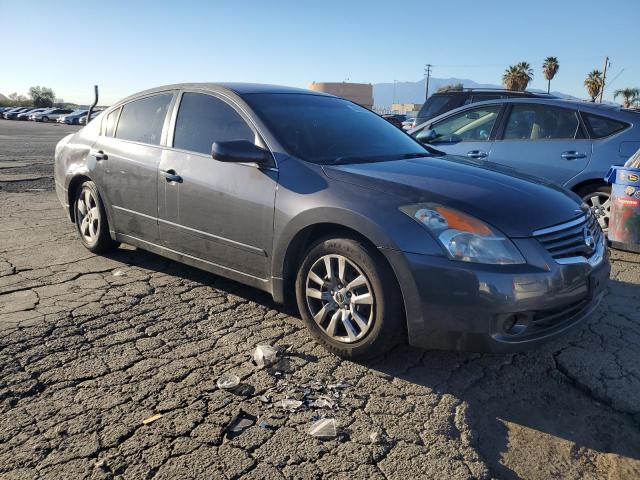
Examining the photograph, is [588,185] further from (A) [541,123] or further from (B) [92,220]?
(B) [92,220]

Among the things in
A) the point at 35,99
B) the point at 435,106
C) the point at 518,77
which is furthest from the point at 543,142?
the point at 35,99

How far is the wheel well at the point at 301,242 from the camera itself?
3193 mm

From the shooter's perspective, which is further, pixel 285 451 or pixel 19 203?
pixel 19 203

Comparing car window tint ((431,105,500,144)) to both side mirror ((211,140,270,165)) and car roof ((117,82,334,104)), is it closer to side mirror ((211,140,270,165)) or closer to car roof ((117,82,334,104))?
car roof ((117,82,334,104))

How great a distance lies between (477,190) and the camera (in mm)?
3188

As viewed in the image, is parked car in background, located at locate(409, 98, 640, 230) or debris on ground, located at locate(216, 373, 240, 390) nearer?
debris on ground, located at locate(216, 373, 240, 390)

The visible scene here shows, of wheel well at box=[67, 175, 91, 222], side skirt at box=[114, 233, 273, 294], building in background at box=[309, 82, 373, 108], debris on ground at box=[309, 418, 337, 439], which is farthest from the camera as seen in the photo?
building in background at box=[309, 82, 373, 108]

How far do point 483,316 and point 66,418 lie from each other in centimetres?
213

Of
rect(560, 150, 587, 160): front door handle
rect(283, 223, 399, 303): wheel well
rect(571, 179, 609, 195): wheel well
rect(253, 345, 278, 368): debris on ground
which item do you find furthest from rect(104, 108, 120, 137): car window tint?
rect(571, 179, 609, 195): wheel well

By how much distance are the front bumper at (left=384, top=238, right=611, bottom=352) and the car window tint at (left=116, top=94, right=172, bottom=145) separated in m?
2.53

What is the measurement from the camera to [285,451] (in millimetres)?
2359

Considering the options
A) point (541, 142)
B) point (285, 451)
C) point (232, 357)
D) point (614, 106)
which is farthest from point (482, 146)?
point (285, 451)

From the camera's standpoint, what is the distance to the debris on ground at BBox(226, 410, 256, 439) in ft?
8.15

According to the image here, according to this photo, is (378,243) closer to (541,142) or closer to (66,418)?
(66,418)
